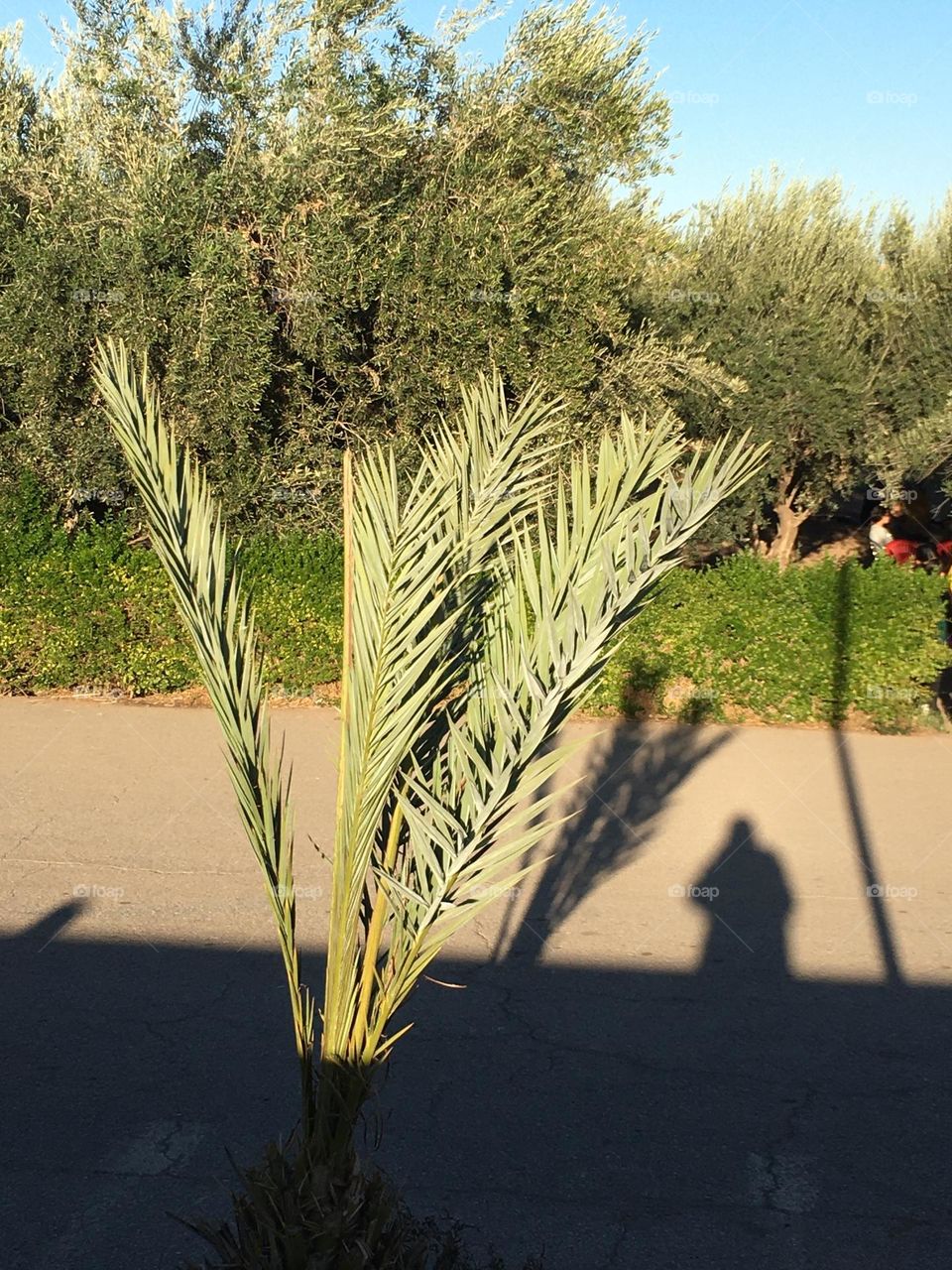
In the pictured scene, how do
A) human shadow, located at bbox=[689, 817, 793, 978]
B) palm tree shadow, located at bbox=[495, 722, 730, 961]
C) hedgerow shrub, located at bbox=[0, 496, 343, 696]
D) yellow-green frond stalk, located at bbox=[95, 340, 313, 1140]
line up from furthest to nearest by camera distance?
hedgerow shrub, located at bbox=[0, 496, 343, 696]
palm tree shadow, located at bbox=[495, 722, 730, 961]
human shadow, located at bbox=[689, 817, 793, 978]
yellow-green frond stalk, located at bbox=[95, 340, 313, 1140]

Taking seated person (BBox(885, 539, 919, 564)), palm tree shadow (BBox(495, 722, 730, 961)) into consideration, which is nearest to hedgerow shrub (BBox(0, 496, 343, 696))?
palm tree shadow (BBox(495, 722, 730, 961))

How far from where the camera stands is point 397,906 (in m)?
2.87

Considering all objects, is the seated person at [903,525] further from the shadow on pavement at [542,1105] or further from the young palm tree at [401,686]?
the young palm tree at [401,686]

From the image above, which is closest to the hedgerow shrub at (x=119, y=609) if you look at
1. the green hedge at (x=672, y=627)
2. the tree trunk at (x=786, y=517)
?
the green hedge at (x=672, y=627)

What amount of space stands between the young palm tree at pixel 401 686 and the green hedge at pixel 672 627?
7.58 m

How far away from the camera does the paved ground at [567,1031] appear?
4.01 meters

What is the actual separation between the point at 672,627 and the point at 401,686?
8.09 metres

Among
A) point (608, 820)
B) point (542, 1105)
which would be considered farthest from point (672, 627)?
point (542, 1105)

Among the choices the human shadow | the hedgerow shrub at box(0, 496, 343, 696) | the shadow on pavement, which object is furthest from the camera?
the hedgerow shrub at box(0, 496, 343, 696)

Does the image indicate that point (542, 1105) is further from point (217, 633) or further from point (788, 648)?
point (788, 648)

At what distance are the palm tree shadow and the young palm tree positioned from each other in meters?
3.37

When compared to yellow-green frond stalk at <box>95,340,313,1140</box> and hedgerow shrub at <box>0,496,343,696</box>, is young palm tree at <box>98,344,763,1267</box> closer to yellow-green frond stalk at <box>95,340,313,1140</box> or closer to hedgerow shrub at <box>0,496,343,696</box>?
yellow-green frond stalk at <box>95,340,313,1140</box>

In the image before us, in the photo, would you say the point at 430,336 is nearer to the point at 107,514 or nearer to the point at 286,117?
the point at 286,117

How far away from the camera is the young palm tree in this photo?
→ 267cm
